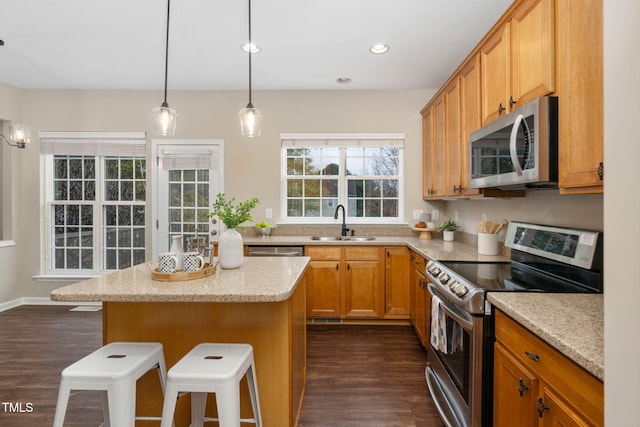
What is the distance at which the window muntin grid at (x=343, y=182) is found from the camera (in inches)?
165

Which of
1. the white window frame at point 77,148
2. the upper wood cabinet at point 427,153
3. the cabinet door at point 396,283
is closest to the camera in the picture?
the cabinet door at point 396,283

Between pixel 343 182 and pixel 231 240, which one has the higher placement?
pixel 343 182

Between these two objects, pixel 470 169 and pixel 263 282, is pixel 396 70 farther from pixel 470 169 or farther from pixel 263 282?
pixel 263 282

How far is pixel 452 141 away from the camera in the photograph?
2916 mm

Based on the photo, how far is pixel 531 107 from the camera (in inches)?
62.7

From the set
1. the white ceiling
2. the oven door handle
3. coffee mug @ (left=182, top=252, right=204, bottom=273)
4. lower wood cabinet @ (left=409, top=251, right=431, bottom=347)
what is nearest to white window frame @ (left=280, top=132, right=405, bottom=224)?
the white ceiling

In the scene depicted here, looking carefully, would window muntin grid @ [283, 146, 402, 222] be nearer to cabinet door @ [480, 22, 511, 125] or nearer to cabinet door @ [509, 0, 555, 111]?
cabinet door @ [480, 22, 511, 125]

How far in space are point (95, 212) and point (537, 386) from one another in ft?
15.7

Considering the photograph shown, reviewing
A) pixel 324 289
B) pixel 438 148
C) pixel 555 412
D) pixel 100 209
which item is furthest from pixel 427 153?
pixel 100 209

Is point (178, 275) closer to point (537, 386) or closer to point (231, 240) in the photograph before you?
point (231, 240)

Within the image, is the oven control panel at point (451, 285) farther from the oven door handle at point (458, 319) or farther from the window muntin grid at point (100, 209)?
the window muntin grid at point (100, 209)

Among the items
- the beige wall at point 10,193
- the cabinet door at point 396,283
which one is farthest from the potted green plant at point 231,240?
the beige wall at point 10,193

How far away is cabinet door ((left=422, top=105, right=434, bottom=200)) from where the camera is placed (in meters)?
3.62

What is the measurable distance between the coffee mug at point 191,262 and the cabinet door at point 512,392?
4.76ft
